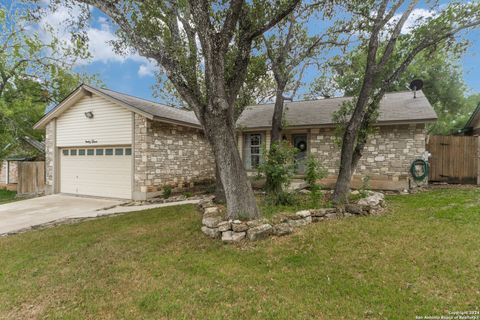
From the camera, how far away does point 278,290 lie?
10.3 ft

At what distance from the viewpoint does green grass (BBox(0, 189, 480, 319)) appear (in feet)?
9.23

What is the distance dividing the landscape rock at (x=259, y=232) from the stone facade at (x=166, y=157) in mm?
6180

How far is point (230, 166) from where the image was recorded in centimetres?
493

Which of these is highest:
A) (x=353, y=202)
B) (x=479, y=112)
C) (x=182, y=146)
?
(x=479, y=112)

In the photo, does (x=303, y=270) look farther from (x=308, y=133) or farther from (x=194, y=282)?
(x=308, y=133)

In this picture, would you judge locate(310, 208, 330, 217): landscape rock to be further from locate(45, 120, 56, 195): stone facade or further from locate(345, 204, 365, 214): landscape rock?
locate(45, 120, 56, 195): stone facade

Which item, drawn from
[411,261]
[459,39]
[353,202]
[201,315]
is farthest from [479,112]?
[201,315]

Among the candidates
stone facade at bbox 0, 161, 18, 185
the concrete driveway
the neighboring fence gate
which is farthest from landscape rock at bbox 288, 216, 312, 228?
stone facade at bbox 0, 161, 18, 185

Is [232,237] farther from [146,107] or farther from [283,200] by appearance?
[146,107]

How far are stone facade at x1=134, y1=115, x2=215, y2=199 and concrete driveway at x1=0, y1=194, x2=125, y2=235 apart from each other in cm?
149

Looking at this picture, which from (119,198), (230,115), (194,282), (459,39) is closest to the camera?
(194,282)

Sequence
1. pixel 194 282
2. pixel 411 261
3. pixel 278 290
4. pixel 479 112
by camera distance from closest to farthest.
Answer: pixel 278 290, pixel 194 282, pixel 411 261, pixel 479 112

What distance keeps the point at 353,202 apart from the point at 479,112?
12.4 meters

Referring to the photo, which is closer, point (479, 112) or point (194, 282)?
point (194, 282)
